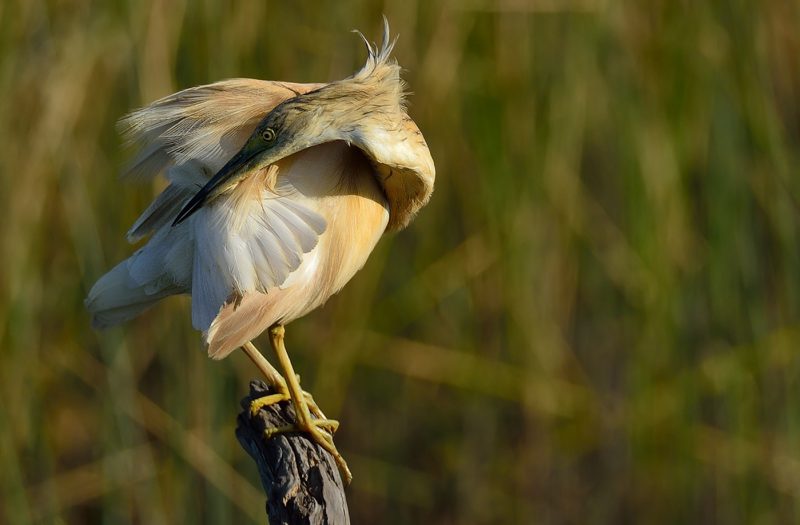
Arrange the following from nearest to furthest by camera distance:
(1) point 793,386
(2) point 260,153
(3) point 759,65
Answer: (2) point 260,153, (3) point 759,65, (1) point 793,386

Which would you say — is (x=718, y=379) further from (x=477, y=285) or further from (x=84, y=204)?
(x=84, y=204)

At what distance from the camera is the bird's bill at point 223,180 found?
5.32 feet

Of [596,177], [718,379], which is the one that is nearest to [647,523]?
[718,379]

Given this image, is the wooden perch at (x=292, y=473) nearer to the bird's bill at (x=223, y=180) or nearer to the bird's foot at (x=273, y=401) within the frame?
the bird's foot at (x=273, y=401)

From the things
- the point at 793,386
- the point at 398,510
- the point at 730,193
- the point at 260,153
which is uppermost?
the point at 260,153

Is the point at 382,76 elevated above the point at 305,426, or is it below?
above

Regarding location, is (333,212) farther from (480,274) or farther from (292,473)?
(480,274)

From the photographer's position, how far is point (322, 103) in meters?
1.66

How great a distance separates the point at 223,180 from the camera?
1622 millimetres

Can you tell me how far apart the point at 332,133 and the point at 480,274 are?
1.60 metres

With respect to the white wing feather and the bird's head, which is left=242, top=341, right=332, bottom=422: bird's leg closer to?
the white wing feather

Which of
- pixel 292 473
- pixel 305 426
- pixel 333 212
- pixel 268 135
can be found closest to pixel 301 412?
pixel 305 426

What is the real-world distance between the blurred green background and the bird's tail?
2.37ft

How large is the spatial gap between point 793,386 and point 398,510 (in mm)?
1246
